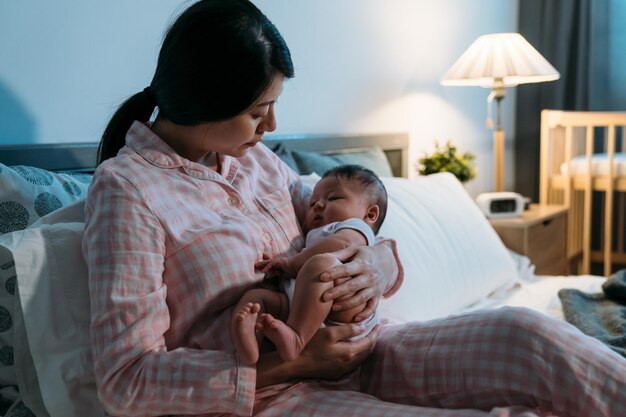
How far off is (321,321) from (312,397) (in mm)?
111

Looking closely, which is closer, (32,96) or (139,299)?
(139,299)

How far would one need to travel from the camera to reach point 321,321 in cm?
107

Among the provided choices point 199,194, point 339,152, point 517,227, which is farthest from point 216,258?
point 517,227

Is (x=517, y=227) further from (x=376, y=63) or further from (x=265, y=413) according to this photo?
(x=265, y=413)

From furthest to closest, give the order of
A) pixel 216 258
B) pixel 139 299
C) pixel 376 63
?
pixel 376 63 → pixel 216 258 → pixel 139 299

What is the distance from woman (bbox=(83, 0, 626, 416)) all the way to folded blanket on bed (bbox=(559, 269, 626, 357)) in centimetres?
56

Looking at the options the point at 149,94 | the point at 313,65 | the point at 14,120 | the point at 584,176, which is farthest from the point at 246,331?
the point at 584,176

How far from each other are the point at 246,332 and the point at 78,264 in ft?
0.96

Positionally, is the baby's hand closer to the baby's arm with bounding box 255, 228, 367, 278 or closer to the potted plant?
the baby's arm with bounding box 255, 228, 367, 278

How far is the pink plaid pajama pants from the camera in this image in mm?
989

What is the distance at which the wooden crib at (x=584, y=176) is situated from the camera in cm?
340

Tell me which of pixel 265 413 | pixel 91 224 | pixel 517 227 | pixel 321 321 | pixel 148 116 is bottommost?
pixel 517 227

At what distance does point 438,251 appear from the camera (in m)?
1.97

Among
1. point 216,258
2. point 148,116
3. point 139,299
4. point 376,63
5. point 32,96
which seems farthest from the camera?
point 376,63
